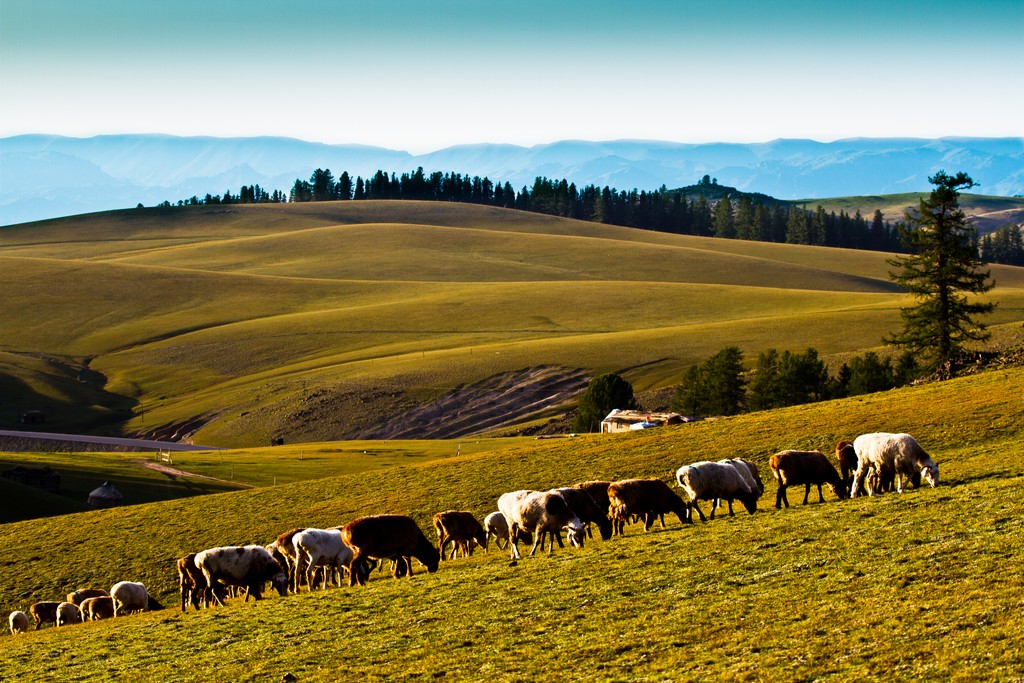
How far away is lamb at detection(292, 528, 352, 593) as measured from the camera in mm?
27078

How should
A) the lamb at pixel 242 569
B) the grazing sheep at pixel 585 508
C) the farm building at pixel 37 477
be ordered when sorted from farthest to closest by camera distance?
the farm building at pixel 37 477
the grazing sheep at pixel 585 508
the lamb at pixel 242 569

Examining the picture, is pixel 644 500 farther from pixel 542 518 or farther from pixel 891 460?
pixel 891 460

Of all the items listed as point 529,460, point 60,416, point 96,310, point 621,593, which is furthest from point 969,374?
point 96,310

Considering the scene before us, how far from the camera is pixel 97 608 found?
29891 millimetres

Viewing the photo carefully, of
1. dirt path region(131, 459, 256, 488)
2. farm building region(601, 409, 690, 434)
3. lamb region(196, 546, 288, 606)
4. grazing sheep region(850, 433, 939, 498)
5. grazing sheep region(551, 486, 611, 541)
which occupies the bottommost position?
dirt path region(131, 459, 256, 488)

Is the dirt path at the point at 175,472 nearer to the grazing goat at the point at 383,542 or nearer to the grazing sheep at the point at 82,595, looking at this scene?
the grazing sheep at the point at 82,595

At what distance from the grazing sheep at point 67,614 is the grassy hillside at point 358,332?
227 ft

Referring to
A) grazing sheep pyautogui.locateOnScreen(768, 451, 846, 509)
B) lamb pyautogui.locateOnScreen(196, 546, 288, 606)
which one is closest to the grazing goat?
lamb pyautogui.locateOnScreen(196, 546, 288, 606)

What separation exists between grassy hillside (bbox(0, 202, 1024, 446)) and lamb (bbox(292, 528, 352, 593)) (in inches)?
2879

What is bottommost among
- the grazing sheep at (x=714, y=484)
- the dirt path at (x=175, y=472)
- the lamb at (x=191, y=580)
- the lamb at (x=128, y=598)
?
the dirt path at (x=175, y=472)

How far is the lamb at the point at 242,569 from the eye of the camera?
1032 inches

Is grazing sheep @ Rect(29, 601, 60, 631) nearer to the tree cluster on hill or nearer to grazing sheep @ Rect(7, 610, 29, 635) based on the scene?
grazing sheep @ Rect(7, 610, 29, 635)

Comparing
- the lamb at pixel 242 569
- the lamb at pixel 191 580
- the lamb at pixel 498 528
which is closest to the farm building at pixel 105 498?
the lamb at pixel 191 580

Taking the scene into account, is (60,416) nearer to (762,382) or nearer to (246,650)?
(762,382)
